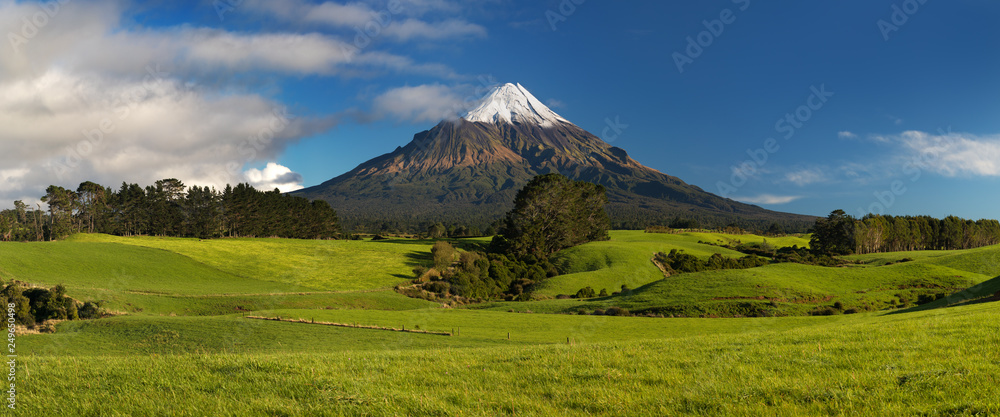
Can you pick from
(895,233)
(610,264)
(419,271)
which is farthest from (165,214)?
(895,233)

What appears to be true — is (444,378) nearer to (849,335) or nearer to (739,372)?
(739,372)

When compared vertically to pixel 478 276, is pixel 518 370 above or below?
above

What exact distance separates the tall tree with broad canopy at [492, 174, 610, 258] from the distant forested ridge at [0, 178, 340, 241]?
62.4 m

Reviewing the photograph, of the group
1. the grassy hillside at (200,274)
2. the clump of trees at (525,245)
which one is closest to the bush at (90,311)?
the grassy hillside at (200,274)

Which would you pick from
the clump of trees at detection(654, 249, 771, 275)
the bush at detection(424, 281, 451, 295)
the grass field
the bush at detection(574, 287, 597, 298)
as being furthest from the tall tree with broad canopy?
the grass field

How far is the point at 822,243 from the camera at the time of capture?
11662 cm

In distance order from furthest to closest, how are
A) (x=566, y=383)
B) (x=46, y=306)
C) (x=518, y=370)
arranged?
(x=46, y=306), (x=518, y=370), (x=566, y=383)

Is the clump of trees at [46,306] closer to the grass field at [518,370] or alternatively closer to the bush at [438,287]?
the grass field at [518,370]

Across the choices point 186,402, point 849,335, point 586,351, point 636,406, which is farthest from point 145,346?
point 849,335

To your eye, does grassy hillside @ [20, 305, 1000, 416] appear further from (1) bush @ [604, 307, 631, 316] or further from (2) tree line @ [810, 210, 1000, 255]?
(2) tree line @ [810, 210, 1000, 255]

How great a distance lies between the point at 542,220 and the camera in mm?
95625

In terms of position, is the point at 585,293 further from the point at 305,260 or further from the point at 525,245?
the point at 305,260

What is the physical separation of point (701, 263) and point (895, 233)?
84.8m

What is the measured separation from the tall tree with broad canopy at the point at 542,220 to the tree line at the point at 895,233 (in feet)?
204
